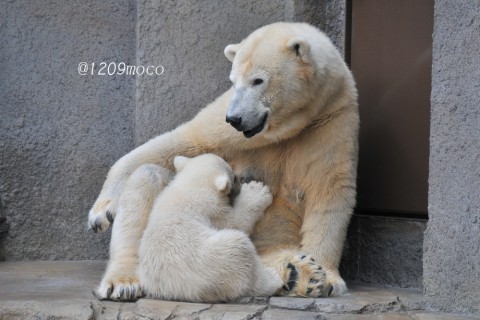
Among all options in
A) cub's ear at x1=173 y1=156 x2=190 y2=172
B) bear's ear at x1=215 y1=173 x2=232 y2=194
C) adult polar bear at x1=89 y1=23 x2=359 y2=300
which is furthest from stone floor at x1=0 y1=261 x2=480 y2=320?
cub's ear at x1=173 y1=156 x2=190 y2=172

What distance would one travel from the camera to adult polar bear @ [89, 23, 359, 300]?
3980mm

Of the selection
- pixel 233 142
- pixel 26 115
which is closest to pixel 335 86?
pixel 233 142

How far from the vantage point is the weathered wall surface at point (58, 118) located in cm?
514

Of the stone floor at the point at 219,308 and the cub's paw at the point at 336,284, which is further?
the cub's paw at the point at 336,284

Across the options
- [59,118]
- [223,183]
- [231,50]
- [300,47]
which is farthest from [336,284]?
[59,118]

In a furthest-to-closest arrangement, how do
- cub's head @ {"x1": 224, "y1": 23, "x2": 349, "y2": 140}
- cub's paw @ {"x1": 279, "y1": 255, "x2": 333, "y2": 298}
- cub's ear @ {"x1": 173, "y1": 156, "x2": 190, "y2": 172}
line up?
cub's ear @ {"x1": 173, "y1": 156, "x2": 190, "y2": 172} → cub's head @ {"x1": 224, "y1": 23, "x2": 349, "y2": 140} → cub's paw @ {"x1": 279, "y1": 255, "x2": 333, "y2": 298}

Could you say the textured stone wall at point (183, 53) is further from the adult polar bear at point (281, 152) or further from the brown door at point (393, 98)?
the adult polar bear at point (281, 152)

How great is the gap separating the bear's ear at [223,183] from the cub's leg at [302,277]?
0.41 metres

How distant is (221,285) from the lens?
3600 millimetres

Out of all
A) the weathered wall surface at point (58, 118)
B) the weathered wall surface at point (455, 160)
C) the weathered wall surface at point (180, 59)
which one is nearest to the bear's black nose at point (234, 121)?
the weathered wall surface at point (455, 160)

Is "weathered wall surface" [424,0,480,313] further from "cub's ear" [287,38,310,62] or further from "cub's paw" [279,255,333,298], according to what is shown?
"cub's ear" [287,38,310,62]

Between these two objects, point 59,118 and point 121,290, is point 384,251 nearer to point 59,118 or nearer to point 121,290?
point 121,290

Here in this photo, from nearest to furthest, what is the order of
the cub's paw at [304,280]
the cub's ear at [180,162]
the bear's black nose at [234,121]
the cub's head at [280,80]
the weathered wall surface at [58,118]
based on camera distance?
the cub's paw at [304,280] < the bear's black nose at [234,121] < the cub's head at [280,80] < the cub's ear at [180,162] < the weathered wall surface at [58,118]

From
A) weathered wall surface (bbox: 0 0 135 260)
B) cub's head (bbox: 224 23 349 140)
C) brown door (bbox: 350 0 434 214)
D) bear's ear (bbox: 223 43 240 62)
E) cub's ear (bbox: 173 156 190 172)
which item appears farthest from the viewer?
weathered wall surface (bbox: 0 0 135 260)
